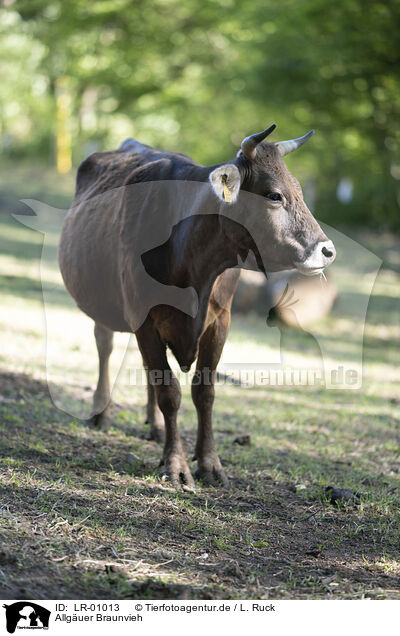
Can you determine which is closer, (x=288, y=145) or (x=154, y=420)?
(x=288, y=145)

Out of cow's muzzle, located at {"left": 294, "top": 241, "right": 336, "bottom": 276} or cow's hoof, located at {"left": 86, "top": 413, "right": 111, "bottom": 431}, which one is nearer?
cow's muzzle, located at {"left": 294, "top": 241, "right": 336, "bottom": 276}

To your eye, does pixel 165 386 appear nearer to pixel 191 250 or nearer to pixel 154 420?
pixel 191 250

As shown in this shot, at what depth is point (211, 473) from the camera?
15.9 ft

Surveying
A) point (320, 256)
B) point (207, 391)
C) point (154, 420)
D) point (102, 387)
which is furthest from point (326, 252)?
point (102, 387)

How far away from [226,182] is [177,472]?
1.86 meters

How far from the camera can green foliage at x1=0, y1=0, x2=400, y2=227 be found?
1548 centimetres

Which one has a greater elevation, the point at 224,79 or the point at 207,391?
the point at 207,391

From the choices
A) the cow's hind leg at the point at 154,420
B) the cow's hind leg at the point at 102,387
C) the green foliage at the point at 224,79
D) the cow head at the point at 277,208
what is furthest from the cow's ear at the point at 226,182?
the green foliage at the point at 224,79

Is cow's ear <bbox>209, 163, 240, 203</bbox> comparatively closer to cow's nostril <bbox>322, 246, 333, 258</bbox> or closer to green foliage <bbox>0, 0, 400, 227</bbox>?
cow's nostril <bbox>322, 246, 333, 258</bbox>

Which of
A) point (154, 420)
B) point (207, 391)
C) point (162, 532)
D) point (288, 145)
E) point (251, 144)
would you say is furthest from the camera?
point (154, 420)
